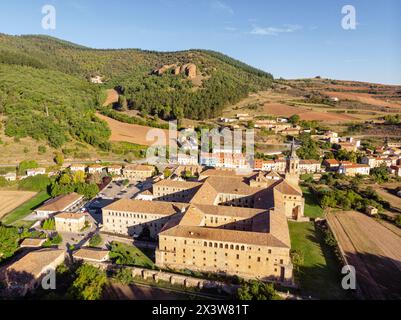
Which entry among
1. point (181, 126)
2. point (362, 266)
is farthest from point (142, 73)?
point (362, 266)

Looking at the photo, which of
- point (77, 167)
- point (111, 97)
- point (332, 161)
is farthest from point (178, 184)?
point (111, 97)

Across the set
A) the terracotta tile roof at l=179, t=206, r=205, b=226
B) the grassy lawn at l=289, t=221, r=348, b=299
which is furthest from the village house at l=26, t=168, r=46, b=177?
the grassy lawn at l=289, t=221, r=348, b=299

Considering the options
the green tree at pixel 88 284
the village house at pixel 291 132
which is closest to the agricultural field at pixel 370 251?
the green tree at pixel 88 284

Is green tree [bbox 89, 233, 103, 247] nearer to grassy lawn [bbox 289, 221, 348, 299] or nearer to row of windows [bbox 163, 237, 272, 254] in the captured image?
row of windows [bbox 163, 237, 272, 254]

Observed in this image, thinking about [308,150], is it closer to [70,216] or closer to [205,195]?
[205,195]

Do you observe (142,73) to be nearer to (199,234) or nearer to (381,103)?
(381,103)

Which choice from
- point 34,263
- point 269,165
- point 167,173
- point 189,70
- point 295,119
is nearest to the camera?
A: point 34,263
